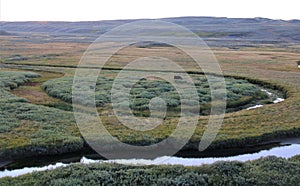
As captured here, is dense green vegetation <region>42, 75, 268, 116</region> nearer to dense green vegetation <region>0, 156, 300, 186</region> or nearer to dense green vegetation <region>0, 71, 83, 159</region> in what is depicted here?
dense green vegetation <region>0, 71, 83, 159</region>

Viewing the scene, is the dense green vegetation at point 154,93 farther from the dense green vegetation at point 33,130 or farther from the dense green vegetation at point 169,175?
the dense green vegetation at point 169,175

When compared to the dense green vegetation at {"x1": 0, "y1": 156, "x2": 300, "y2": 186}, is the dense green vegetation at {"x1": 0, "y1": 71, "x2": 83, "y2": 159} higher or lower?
higher

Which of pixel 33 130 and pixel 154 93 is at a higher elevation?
pixel 33 130

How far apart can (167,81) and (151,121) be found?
1898 centimetres

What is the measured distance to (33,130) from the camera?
25.4 metres

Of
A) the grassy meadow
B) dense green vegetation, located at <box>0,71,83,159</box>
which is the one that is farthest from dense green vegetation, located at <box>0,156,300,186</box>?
dense green vegetation, located at <box>0,71,83,159</box>

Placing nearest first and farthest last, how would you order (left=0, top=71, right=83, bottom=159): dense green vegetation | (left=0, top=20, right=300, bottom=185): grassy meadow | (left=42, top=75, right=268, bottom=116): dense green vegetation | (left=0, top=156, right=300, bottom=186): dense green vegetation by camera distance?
1. (left=0, top=156, right=300, bottom=186): dense green vegetation
2. (left=0, top=20, right=300, bottom=185): grassy meadow
3. (left=0, top=71, right=83, bottom=159): dense green vegetation
4. (left=42, top=75, right=268, bottom=116): dense green vegetation

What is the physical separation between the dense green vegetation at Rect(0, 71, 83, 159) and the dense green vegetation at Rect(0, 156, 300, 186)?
411cm

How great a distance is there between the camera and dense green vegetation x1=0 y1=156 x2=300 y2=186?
17.6 m

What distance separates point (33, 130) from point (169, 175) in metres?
11.8

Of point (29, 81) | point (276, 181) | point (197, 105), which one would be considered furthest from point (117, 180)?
point (29, 81)

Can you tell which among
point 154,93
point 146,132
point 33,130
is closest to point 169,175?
point 146,132

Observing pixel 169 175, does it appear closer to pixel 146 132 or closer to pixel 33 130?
pixel 146 132

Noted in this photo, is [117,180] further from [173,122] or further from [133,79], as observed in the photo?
[133,79]
